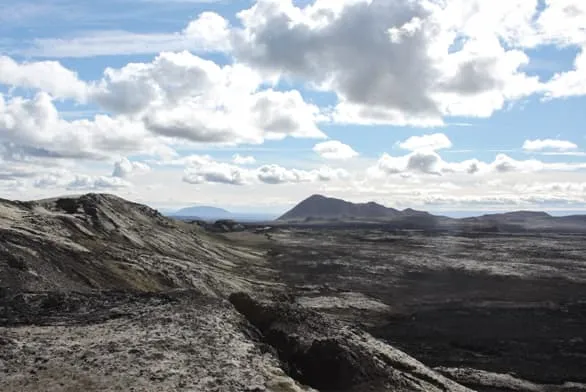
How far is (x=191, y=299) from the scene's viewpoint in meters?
19.3

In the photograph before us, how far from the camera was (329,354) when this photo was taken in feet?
53.9

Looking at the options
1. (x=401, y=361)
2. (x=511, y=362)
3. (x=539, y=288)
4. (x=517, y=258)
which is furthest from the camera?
(x=517, y=258)

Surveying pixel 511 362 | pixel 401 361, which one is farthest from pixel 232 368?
pixel 511 362

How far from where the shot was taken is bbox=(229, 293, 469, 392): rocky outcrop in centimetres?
1594

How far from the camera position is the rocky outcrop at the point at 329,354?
1594 centimetres

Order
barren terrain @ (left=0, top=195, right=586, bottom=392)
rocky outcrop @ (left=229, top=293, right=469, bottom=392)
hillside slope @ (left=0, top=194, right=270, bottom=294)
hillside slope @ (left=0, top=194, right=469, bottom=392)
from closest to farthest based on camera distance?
1. hillside slope @ (left=0, top=194, right=469, bottom=392)
2. barren terrain @ (left=0, top=195, right=586, bottom=392)
3. rocky outcrop @ (left=229, top=293, right=469, bottom=392)
4. hillside slope @ (left=0, top=194, right=270, bottom=294)

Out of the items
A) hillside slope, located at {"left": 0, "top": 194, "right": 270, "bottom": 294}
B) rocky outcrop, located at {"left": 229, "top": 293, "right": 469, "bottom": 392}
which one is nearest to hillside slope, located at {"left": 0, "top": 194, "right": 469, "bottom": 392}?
rocky outcrop, located at {"left": 229, "top": 293, "right": 469, "bottom": 392}

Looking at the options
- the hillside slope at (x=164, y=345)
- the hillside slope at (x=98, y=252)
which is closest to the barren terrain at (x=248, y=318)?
the hillside slope at (x=164, y=345)

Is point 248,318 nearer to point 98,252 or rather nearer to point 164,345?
point 164,345

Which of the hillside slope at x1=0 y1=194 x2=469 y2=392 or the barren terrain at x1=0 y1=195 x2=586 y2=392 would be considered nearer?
the hillside slope at x1=0 y1=194 x2=469 y2=392

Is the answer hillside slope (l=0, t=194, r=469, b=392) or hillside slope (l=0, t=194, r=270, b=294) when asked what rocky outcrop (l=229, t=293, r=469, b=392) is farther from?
hillside slope (l=0, t=194, r=270, b=294)

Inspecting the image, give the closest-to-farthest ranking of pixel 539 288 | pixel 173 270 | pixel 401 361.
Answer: pixel 401 361 < pixel 173 270 < pixel 539 288

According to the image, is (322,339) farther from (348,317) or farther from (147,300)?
(348,317)

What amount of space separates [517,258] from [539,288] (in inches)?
1154
